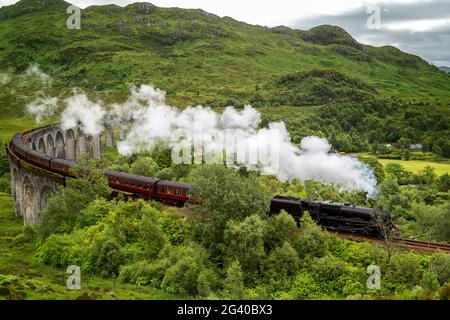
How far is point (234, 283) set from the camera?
25.5m

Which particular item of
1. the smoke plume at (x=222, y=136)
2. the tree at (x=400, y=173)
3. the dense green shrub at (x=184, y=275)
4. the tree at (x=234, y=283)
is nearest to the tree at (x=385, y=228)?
the tree at (x=234, y=283)

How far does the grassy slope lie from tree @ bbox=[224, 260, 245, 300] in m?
2.84

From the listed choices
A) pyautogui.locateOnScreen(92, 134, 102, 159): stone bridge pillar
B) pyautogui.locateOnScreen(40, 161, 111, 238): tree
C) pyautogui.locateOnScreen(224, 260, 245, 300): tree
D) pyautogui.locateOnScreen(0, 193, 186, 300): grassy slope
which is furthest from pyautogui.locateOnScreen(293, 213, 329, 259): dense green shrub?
pyautogui.locateOnScreen(92, 134, 102, 159): stone bridge pillar

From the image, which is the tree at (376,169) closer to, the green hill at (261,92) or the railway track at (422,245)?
the green hill at (261,92)

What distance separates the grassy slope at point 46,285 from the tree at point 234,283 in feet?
9.32

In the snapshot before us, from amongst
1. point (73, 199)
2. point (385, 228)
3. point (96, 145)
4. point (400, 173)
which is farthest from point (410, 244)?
point (96, 145)

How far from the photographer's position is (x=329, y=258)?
27.4m

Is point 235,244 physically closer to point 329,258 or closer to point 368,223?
point 329,258

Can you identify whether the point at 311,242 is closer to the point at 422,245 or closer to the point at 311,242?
the point at 311,242

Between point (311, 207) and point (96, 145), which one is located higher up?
point (96, 145)

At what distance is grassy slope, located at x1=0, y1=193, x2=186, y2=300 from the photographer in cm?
2409

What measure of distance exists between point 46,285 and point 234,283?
→ 1036 centimetres

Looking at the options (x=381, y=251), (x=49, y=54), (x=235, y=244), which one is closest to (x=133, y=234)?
(x=235, y=244)

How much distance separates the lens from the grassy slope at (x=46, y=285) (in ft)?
79.0
